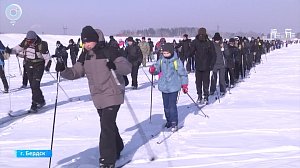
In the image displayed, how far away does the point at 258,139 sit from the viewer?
275 inches

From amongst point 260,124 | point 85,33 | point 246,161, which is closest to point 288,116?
point 260,124

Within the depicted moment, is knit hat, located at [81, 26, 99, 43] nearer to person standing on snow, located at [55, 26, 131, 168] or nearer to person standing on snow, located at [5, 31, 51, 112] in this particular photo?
person standing on snow, located at [55, 26, 131, 168]

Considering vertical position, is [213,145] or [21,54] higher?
[21,54]

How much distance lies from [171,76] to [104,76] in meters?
2.60

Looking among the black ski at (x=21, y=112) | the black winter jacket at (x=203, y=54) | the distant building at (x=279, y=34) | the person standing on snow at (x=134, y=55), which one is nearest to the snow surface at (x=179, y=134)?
the black ski at (x=21, y=112)

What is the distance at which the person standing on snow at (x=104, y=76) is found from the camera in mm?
5148

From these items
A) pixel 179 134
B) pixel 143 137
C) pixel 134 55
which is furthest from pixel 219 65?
pixel 143 137

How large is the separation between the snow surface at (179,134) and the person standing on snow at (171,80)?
0.39 meters

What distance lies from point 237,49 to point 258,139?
29.1 feet

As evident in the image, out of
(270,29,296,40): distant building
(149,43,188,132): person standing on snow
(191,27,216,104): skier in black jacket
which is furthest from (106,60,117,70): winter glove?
(270,29,296,40): distant building

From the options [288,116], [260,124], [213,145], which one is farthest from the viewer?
[288,116]

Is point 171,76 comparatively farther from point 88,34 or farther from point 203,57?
point 203,57

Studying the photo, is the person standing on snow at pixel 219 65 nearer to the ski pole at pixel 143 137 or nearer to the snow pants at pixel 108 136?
the ski pole at pixel 143 137

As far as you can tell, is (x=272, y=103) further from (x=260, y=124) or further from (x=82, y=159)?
(x=82, y=159)
